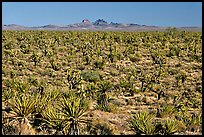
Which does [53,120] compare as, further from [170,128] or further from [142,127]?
[170,128]

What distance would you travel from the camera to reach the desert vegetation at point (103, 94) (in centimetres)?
920

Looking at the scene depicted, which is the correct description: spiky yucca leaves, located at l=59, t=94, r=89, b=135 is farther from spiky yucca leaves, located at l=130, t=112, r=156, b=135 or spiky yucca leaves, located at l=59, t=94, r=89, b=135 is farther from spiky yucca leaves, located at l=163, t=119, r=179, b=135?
spiky yucca leaves, located at l=163, t=119, r=179, b=135

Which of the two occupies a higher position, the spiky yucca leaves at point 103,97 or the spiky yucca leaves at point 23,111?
the spiky yucca leaves at point 23,111

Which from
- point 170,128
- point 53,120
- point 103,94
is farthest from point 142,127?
point 103,94

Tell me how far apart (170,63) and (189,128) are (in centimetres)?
1389

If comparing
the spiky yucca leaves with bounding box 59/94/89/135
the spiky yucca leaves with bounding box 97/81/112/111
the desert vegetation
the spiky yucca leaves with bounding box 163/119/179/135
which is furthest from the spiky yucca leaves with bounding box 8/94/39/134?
the spiky yucca leaves with bounding box 163/119/179/135

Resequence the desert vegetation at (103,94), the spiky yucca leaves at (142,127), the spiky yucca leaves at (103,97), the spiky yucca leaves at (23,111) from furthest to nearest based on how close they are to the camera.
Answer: the spiky yucca leaves at (103,97) → the spiky yucca leaves at (23,111) → the desert vegetation at (103,94) → the spiky yucca leaves at (142,127)

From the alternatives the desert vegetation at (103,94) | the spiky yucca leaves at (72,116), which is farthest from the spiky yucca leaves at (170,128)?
the spiky yucca leaves at (72,116)

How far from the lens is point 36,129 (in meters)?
9.30

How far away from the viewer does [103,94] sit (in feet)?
44.5

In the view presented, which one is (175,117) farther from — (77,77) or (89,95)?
(77,77)

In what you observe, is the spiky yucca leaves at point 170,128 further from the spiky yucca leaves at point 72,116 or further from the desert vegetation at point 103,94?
the spiky yucca leaves at point 72,116

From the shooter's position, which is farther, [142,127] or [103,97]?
[103,97]

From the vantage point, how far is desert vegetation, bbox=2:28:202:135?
30.2 ft
